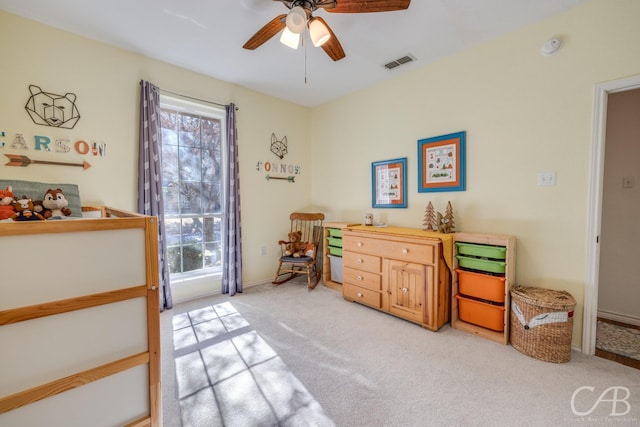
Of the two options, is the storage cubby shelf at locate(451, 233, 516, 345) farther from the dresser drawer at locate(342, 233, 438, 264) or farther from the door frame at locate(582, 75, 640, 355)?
the door frame at locate(582, 75, 640, 355)

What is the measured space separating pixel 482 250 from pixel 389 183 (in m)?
1.32

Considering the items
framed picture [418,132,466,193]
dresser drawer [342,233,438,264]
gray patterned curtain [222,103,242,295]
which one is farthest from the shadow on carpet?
framed picture [418,132,466,193]

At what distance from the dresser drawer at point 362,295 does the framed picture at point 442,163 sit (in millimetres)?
1285

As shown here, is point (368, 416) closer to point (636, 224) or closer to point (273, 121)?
point (636, 224)

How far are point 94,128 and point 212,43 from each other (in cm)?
138

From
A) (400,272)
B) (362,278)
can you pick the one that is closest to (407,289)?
(400,272)

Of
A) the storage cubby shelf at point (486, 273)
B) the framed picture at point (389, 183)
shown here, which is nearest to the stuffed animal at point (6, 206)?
the storage cubby shelf at point (486, 273)

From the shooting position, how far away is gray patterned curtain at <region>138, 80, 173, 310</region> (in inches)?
101

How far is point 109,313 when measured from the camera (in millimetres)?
980

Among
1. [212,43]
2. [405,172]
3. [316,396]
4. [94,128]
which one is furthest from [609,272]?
→ [94,128]

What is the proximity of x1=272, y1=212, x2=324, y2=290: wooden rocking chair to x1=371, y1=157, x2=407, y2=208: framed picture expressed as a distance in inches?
36.1

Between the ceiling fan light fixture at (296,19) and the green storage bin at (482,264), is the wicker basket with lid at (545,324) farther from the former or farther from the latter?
the ceiling fan light fixture at (296,19)

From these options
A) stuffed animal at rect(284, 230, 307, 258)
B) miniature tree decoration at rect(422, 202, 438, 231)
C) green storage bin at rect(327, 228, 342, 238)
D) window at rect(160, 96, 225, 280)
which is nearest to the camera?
miniature tree decoration at rect(422, 202, 438, 231)

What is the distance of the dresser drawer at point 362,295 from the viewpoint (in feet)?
8.85
